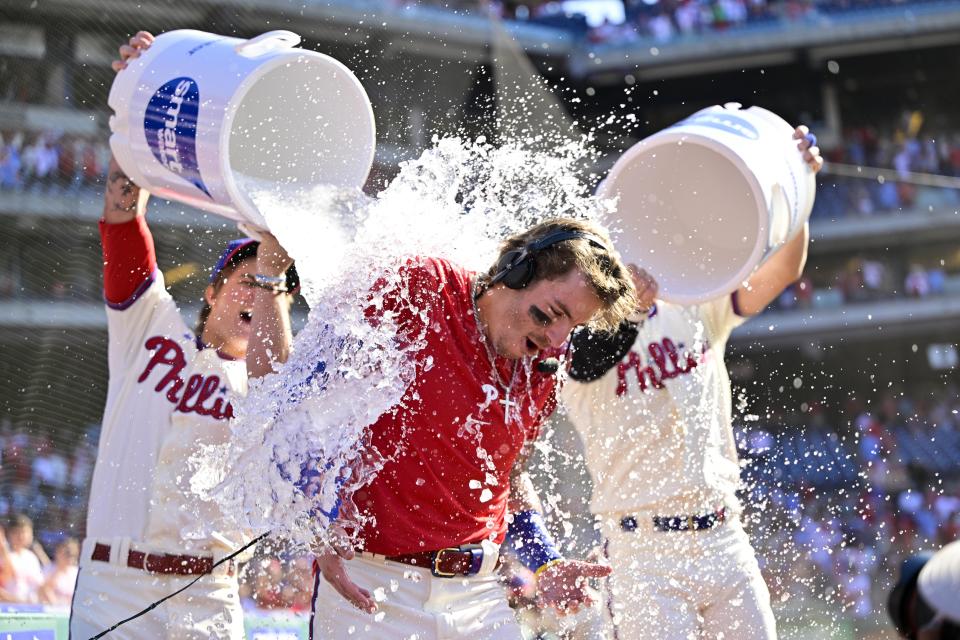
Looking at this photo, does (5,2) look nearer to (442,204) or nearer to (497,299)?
(442,204)

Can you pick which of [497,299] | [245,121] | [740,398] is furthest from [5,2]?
[740,398]

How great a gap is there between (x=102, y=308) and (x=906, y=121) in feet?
64.6

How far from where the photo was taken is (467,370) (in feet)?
9.34

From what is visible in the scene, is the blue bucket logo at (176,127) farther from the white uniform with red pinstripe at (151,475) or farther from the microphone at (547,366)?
the microphone at (547,366)

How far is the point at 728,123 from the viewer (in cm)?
391

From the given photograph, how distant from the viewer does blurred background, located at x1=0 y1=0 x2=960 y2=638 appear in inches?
301

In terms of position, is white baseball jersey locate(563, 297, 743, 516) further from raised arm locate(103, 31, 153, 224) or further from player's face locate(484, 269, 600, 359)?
raised arm locate(103, 31, 153, 224)

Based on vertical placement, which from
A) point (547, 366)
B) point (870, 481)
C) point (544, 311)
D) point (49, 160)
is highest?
point (544, 311)

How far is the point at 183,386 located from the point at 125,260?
1.47 feet

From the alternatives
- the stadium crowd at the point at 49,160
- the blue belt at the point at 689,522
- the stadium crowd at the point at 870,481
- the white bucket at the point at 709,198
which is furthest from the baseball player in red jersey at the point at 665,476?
the stadium crowd at the point at 870,481

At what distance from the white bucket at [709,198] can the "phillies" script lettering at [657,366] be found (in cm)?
23

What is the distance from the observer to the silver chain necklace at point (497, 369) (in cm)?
289

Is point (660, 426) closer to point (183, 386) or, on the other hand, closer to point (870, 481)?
point (183, 386)

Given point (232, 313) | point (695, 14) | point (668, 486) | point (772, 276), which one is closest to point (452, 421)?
point (232, 313)
